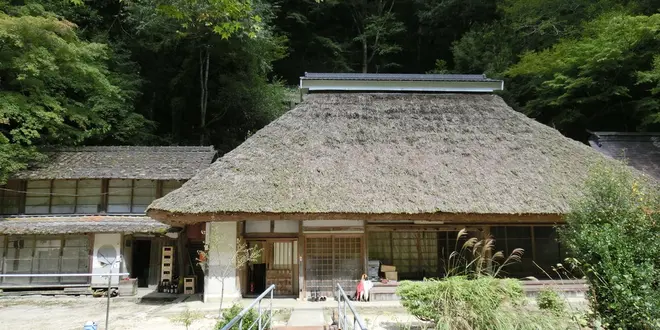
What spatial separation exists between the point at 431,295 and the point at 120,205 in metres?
13.6

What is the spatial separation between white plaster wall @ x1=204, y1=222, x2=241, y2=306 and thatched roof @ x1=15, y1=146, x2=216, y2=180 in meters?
4.37

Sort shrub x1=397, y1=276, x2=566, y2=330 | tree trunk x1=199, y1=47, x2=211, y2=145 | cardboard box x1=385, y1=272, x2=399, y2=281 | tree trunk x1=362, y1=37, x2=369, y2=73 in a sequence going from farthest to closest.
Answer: tree trunk x1=362, y1=37, x2=369, y2=73
tree trunk x1=199, y1=47, x2=211, y2=145
cardboard box x1=385, y1=272, x2=399, y2=281
shrub x1=397, y1=276, x2=566, y2=330

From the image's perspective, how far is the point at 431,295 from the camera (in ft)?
21.3

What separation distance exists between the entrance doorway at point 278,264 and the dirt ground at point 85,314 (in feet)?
6.67

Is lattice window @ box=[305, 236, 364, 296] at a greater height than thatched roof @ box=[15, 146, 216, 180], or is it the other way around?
thatched roof @ box=[15, 146, 216, 180]

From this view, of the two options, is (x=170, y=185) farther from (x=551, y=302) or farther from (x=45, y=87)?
(x=551, y=302)

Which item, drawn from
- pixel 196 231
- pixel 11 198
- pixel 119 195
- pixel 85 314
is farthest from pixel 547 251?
pixel 11 198

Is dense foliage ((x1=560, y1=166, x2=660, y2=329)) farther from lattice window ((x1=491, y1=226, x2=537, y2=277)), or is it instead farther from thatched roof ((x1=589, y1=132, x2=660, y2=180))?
thatched roof ((x1=589, y1=132, x2=660, y2=180))

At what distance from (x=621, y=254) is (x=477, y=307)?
2.29 m

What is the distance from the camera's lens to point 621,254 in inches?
236

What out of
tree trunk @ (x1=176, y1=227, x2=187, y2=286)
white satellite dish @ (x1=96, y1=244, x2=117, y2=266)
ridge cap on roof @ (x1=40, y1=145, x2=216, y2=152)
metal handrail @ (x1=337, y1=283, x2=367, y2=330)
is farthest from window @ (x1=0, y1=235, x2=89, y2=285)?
metal handrail @ (x1=337, y1=283, x2=367, y2=330)

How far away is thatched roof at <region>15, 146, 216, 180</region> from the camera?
50.1 ft

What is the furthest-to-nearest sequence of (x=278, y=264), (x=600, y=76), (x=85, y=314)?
1. (x=600, y=76)
2. (x=278, y=264)
3. (x=85, y=314)

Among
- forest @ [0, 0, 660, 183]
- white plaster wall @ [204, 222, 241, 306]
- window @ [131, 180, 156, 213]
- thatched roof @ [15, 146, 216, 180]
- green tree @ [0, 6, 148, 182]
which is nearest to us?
white plaster wall @ [204, 222, 241, 306]
